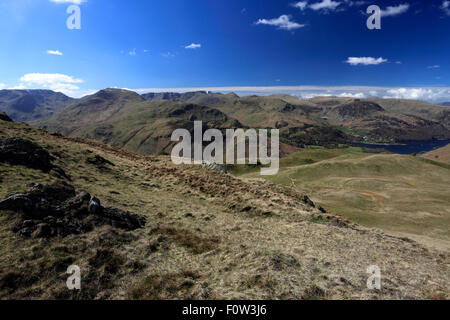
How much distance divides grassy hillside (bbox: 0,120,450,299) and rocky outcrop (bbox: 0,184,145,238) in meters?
0.42

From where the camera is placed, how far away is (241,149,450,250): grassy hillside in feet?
134

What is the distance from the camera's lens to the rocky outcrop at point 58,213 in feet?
46.5

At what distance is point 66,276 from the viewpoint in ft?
38.3

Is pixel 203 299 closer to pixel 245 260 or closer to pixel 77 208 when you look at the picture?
pixel 245 260

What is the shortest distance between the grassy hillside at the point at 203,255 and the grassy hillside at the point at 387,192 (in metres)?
19.9

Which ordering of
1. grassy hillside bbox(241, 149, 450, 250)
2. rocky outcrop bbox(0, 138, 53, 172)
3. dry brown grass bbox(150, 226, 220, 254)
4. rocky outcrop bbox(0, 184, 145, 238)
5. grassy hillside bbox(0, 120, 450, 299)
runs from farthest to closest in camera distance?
1. grassy hillside bbox(241, 149, 450, 250)
2. rocky outcrop bbox(0, 138, 53, 172)
3. dry brown grass bbox(150, 226, 220, 254)
4. rocky outcrop bbox(0, 184, 145, 238)
5. grassy hillside bbox(0, 120, 450, 299)

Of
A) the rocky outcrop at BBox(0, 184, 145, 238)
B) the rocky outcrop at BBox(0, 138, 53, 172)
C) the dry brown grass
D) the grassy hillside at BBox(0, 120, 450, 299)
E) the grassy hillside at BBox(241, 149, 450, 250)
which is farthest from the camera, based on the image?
the grassy hillside at BBox(241, 149, 450, 250)

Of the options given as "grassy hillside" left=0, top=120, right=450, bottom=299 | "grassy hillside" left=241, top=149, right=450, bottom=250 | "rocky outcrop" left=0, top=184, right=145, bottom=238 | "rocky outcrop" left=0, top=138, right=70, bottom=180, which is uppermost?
"rocky outcrop" left=0, top=138, right=70, bottom=180

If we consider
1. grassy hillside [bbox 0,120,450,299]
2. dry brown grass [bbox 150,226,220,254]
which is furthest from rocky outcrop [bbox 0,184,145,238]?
dry brown grass [bbox 150,226,220,254]

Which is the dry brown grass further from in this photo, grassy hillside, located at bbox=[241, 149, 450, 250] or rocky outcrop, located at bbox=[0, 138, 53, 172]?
grassy hillside, located at bbox=[241, 149, 450, 250]

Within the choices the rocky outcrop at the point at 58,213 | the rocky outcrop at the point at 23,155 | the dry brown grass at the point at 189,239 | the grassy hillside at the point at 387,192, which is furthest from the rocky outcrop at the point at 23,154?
the grassy hillside at the point at 387,192

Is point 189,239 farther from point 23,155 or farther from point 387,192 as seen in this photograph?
point 387,192

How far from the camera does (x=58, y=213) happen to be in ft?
52.5

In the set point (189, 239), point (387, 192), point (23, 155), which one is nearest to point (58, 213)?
point (189, 239)
